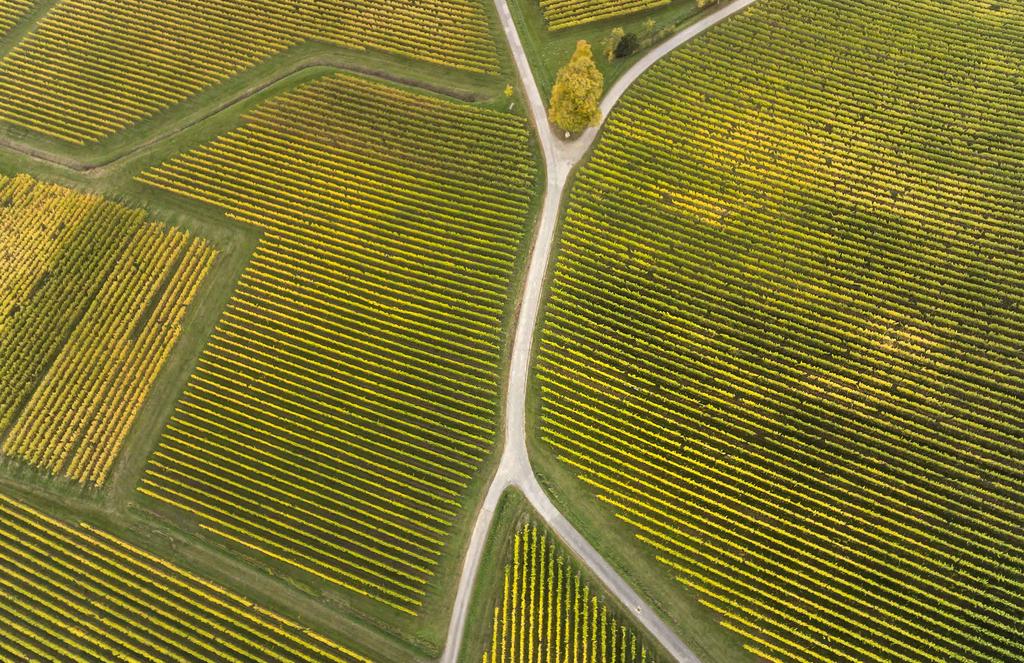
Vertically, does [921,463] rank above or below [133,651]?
above

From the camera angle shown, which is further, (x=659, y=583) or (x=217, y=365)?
(x=217, y=365)

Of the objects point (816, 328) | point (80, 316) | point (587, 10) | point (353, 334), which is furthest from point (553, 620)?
point (587, 10)

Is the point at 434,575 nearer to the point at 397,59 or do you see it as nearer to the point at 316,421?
the point at 316,421

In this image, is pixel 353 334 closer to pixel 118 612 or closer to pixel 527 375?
pixel 527 375

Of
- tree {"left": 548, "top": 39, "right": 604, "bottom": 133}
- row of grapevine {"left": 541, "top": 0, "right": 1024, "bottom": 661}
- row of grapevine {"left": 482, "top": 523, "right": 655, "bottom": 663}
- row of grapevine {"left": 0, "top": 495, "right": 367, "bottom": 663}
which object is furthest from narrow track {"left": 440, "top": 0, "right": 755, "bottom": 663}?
row of grapevine {"left": 0, "top": 495, "right": 367, "bottom": 663}

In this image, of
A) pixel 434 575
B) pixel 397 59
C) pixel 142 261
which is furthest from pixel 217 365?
pixel 397 59

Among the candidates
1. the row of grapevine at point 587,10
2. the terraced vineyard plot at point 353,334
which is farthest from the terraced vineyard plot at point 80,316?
the row of grapevine at point 587,10

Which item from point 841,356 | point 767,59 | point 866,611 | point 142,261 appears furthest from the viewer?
point 767,59

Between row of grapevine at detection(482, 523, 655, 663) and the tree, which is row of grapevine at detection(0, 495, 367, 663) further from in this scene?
the tree
